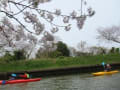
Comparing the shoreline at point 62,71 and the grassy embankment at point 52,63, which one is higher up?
the grassy embankment at point 52,63

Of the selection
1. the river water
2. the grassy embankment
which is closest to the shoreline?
the grassy embankment

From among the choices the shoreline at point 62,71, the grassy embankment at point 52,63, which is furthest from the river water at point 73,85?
the grassy embankment at point 52,63

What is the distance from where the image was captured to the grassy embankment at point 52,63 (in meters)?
27.9

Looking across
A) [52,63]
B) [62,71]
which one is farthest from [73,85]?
[52,63]

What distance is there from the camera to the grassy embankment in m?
27.9

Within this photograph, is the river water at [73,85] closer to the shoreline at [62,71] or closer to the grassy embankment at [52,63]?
the shoreline at [62,71]

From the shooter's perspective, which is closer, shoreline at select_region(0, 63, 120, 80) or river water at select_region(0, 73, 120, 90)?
river water at select_region(0, 73, 120, 90)

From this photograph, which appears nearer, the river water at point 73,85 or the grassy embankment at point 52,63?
the river water at point 73,85

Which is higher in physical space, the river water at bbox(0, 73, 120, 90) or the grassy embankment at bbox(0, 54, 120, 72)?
the grassy embankment at bbox(0, 54, 120, 72)

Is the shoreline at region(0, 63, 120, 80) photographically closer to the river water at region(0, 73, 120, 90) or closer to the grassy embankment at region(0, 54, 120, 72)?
the grassy embankment at region(0, 54, 120, 72)

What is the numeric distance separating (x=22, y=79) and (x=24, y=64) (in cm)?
828

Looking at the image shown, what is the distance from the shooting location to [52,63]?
29922 mm

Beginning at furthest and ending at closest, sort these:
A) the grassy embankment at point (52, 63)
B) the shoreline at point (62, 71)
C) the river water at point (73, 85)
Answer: the grassy embankment at point (52, 63)
the shoreline at point (62, 71)
the river water at point (73, 85)

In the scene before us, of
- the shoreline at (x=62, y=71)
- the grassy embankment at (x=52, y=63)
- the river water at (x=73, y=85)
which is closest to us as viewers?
the river water at (x=73, y=85)
